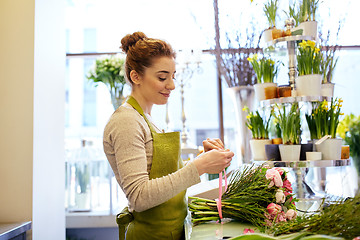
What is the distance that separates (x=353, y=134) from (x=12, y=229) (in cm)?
267

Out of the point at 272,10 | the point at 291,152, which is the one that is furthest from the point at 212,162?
the point at 272,10

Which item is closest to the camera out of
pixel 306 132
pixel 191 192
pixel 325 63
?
pixel 191 192

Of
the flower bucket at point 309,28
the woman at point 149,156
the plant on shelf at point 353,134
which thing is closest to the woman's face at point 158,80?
the woman at point 149,156

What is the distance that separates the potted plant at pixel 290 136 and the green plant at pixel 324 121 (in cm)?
10

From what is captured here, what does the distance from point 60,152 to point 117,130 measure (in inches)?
49.5

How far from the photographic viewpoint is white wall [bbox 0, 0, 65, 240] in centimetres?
185

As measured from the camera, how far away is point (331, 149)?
6.28 feet

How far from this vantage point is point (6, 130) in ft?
6.13

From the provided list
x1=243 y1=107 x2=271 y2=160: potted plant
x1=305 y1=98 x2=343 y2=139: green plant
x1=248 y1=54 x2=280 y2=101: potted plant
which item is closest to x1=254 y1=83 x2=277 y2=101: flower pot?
x1=248 y1=54 x2=280 y2=101: potted plant

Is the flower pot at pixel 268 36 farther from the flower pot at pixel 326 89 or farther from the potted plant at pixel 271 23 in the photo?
the flower pot at pixel 326 89

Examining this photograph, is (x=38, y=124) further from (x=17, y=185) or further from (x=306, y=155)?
(x=306, y=155)

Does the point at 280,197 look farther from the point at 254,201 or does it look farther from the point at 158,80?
the point at 158,80

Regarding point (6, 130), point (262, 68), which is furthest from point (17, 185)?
point (262, 68)

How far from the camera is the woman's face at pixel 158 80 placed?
125 cm
